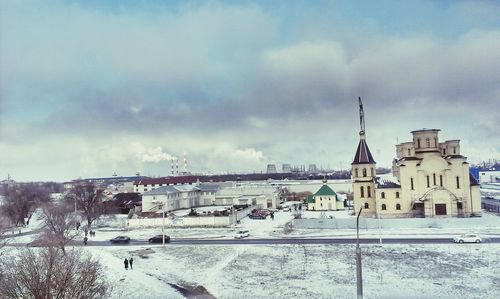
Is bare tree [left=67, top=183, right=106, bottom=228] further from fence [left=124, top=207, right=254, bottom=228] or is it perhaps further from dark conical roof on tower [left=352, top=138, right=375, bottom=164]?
dark conical roof on tower [left=352, top=138, right=375, bottom=164]

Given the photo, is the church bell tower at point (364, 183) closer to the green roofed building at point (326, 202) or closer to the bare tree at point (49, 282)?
the green roofed building at point (326, 202)

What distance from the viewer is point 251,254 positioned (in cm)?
3953

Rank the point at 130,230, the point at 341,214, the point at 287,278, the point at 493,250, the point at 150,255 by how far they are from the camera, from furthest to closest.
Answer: the point at 341,214, the point at 130,230, the point at 150,255, the point at 493,250, the point at 287,278

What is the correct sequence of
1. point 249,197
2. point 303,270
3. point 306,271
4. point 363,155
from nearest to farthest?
1. point 306,271
2. point 303,270
3. point 363,155
4. point 249,197

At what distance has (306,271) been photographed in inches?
1288

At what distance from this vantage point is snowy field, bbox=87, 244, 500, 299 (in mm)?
27562

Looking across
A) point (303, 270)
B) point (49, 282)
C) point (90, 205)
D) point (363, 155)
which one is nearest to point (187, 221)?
point (90, 205)

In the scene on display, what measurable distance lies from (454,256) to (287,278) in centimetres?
1521

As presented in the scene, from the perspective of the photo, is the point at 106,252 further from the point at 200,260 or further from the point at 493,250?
the point at 493,250

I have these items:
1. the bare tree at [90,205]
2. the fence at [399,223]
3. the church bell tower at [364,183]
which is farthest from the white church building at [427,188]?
the bare tree at [90,205]

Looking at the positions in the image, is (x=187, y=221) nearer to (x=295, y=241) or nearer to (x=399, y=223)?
(x=295, y=241)

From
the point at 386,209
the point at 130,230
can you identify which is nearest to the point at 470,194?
the point at 386,209

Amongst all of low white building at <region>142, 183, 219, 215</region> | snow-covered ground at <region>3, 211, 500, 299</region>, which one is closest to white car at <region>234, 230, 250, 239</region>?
snow-covered ground at <region>3, 211, 500, 299</region>

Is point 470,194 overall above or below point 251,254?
above
